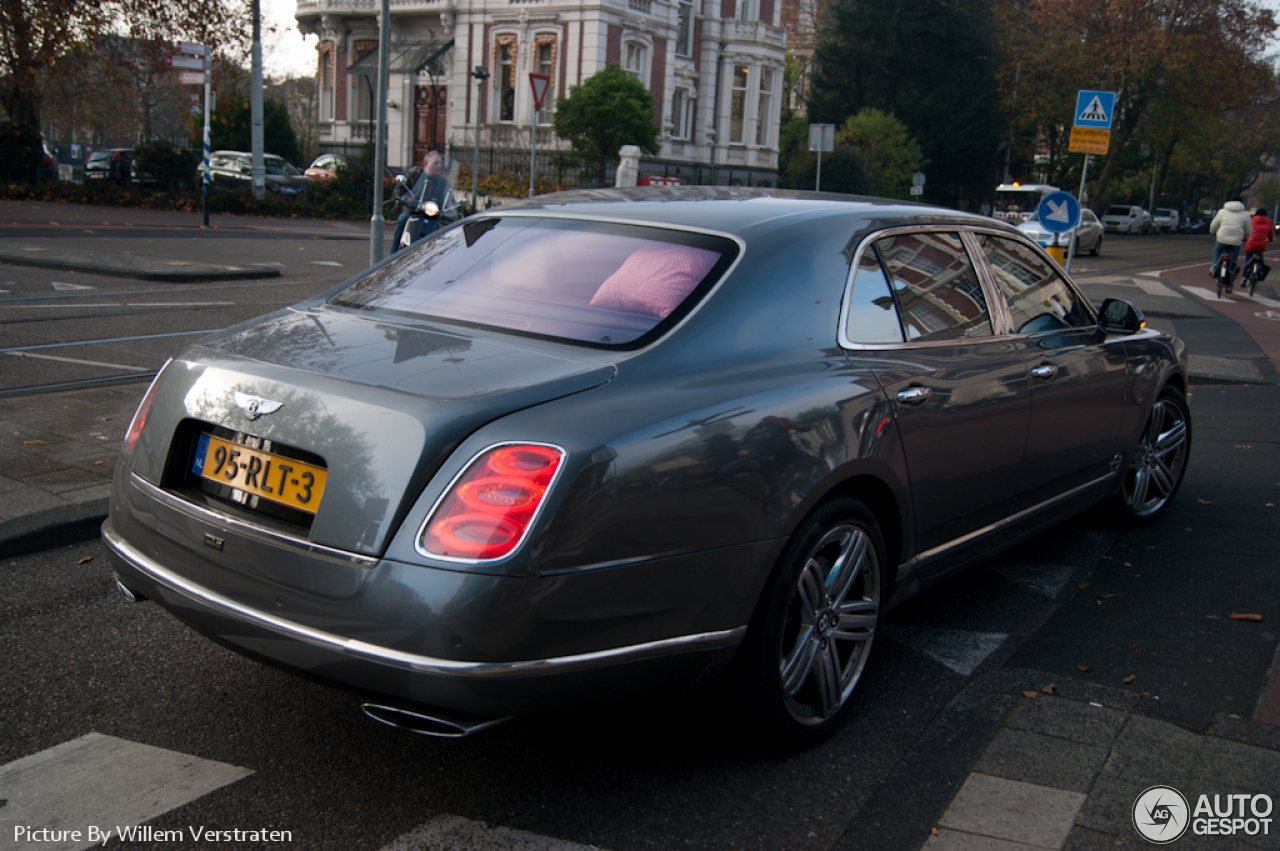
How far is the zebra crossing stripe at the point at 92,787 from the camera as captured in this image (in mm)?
2566

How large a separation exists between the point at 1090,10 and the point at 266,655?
169ft

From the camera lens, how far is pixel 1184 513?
5.82m

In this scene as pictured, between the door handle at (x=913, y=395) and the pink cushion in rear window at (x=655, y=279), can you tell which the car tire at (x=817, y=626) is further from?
the pink cushion in rear window at (x=655, y=279)

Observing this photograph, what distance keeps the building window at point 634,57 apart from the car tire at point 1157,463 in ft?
137

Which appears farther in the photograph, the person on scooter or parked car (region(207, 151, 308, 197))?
parked car (region(207, 151, 308, 197))

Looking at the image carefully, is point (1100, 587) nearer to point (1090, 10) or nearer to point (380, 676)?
point (380, 676)

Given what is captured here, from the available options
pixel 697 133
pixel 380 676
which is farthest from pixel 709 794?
pixel 697 133

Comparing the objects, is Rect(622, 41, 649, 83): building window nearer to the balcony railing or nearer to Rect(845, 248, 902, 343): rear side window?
the balcony railing

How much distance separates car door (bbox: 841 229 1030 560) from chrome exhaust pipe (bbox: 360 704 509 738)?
1.57m

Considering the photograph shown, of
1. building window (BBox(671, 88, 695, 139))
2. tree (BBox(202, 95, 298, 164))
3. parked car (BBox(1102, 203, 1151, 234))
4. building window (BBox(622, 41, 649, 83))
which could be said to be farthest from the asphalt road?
parked car (BBox(1102, 203, 1151, 234))

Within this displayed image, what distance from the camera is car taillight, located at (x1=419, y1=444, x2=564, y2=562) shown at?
238 cm

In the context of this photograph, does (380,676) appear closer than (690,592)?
Yes

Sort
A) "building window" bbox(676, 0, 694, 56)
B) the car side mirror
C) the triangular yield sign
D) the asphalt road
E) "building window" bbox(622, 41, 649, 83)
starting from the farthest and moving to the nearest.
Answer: "building window" bbox(676, 0, 694, 56), "building window" bbox(622, 41, 649, 83), the triangular yield sign, the car side mirror, the asphalt road

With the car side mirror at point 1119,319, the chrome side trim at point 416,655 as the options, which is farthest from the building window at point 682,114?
the chrome side trim at point 416,655
